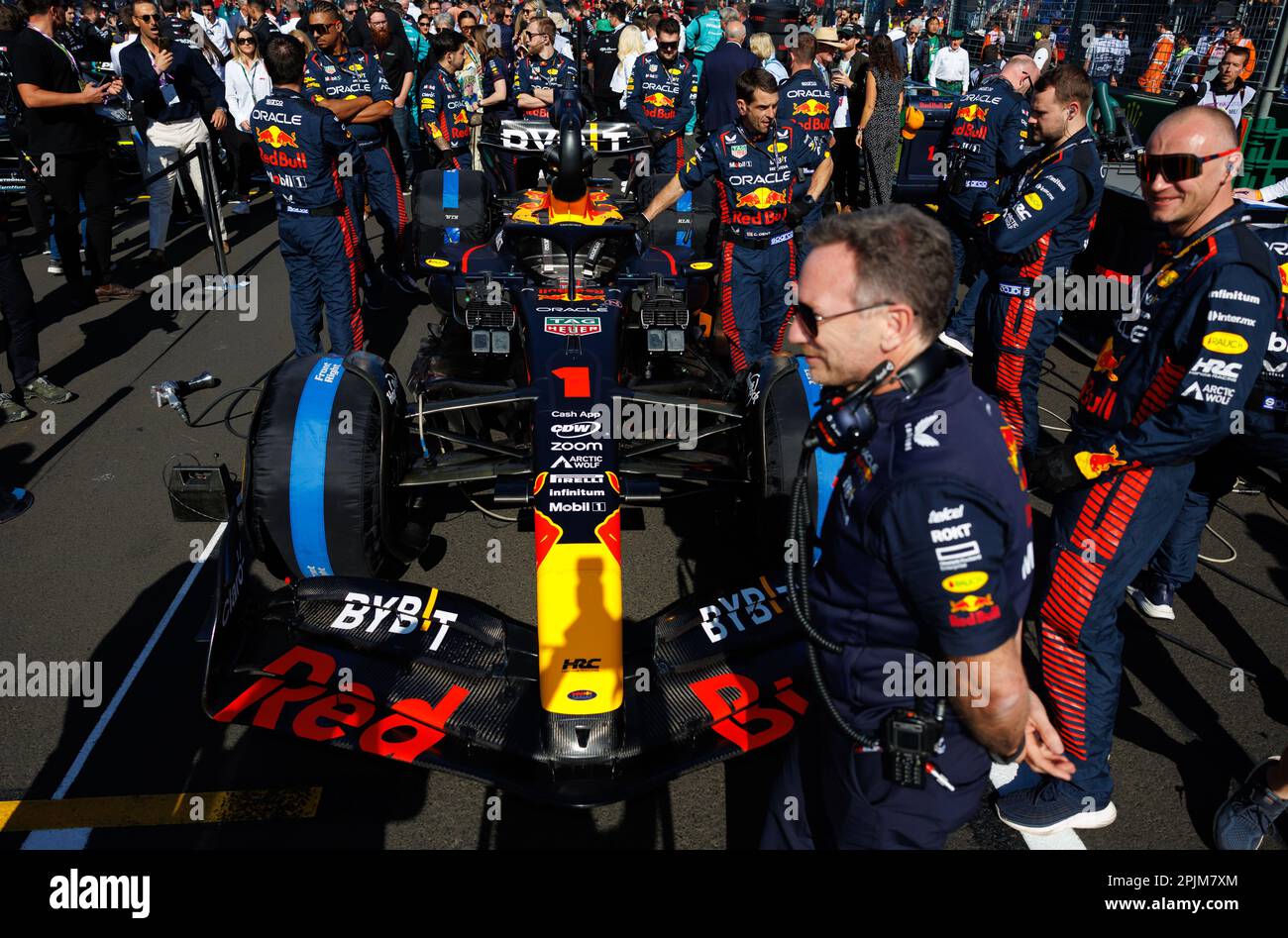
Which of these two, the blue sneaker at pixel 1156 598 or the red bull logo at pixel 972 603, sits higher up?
the red bull logo at pixel 972 603

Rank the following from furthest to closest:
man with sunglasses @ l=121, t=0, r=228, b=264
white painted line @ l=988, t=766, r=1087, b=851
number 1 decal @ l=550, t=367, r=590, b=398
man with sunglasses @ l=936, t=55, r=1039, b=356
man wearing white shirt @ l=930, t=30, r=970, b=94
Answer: man wearing white shirt @ l=930, t=30, r=970, b=94 < man with sunglasses @ l=121, t=0, r=228, b=264 < man with sunglasses @ l=936, t=55, r=1039, b=356 < number 1 decal @ l=550, t=367, r=590, b=398 < white painted line @ l=988, t=766, r=1087, b=851

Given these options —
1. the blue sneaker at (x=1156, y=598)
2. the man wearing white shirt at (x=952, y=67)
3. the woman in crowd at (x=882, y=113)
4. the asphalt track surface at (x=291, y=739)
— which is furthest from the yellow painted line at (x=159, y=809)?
the man wearing white shirt at (x=952, y=67)

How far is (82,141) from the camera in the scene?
7.24 metres

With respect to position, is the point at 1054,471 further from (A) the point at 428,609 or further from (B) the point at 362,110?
(B) the point at 362,110

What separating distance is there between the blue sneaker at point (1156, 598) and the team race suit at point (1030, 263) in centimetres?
137

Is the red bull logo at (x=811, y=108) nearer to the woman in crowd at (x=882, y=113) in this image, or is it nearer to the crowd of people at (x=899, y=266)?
the crowd of people at (x=899, y=266)

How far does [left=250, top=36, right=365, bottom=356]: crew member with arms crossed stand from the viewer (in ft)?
18.8

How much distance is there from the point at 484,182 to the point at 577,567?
194 inches

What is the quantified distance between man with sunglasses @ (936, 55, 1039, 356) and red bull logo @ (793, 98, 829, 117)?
4.11 ft

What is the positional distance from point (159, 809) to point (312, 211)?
13.3 ft

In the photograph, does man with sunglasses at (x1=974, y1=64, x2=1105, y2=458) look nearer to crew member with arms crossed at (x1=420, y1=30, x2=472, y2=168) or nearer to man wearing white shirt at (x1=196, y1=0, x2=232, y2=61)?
crew member with arms crossed at (x1=420, y1=30, x2=472, y2=168)

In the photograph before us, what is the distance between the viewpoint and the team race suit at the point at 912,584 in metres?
1.72
